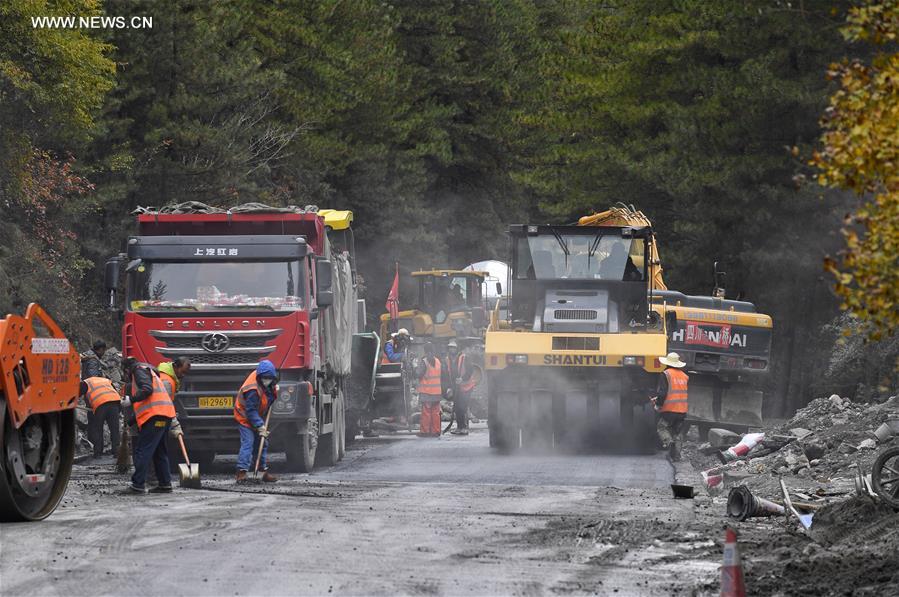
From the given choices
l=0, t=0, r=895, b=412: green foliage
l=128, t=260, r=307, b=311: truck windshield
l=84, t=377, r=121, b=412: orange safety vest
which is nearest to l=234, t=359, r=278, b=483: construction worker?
l=128, t=260, r=307, b=311: truck windshield

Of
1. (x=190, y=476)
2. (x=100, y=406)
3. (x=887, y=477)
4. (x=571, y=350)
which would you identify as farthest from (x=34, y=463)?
(x=571, y=350)

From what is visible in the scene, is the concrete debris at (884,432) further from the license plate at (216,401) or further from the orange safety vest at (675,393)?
the license plate at (216,401)

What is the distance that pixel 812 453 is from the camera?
1781 centimetres

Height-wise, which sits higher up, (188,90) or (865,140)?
(188,90)

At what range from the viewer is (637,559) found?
1042cm

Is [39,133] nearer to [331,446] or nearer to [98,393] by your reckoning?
[98,393]

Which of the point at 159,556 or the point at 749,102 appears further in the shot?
the point at 749,102

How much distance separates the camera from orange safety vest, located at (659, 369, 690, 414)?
2028 cm

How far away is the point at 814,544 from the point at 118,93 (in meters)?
25.1

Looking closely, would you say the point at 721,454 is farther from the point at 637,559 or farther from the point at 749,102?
Answer: the point at 749,102

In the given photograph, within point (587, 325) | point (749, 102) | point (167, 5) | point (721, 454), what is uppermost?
point (167, 5)

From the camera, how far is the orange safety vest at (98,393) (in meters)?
20.3

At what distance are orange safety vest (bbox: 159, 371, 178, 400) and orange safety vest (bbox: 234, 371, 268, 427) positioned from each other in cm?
83

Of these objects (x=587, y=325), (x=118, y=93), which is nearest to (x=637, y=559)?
(x=587, y=325)
